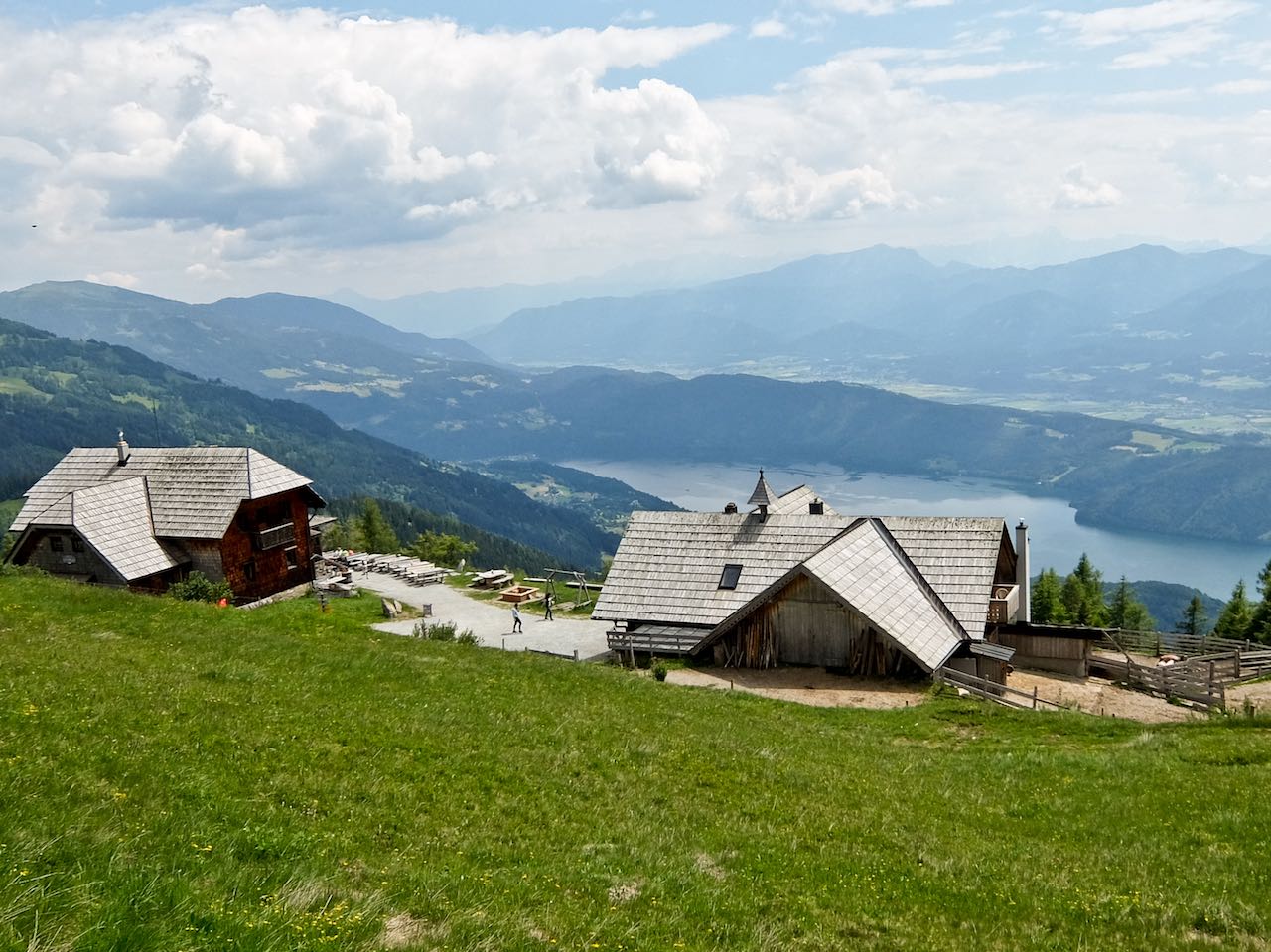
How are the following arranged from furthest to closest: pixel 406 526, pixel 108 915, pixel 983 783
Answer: pixel 406 526
pixel 983 783
pixel 108 915

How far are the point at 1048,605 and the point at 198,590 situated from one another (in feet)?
233

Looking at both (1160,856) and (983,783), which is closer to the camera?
(1160,856)

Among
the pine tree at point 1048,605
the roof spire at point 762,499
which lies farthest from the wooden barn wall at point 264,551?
the pine tree at point 1048,605

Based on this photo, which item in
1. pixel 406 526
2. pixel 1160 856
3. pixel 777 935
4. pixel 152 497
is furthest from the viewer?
pixel 406 526

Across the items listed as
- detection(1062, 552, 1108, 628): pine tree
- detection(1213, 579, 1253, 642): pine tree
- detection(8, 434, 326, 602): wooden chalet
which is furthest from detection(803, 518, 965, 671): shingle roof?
detection(1062, 552, 1108, 628): pine tree

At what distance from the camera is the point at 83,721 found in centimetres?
1397

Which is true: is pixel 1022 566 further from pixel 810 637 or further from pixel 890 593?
pixel 810 637

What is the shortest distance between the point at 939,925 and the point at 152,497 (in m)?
51.2

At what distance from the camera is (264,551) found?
52094mm

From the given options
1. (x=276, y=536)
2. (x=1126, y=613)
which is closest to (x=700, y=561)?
(x=276, y=536)

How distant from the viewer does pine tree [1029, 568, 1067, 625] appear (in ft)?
264

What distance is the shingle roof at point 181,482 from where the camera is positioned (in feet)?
162

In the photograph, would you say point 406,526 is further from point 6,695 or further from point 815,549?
point 6,695

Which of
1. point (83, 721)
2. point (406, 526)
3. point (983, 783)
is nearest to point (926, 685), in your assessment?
point (983, 783)
